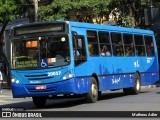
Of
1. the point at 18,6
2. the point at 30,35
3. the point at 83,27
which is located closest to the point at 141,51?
the point at 83,27

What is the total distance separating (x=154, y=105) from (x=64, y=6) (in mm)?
17396

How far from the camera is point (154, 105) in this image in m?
17.0

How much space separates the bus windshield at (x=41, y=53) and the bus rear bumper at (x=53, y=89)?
2.17 ft

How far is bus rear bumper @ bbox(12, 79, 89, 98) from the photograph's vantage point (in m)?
17.0

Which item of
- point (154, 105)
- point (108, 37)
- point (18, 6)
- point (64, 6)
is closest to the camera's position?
point (154, 105)

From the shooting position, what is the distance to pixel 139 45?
2358 cm

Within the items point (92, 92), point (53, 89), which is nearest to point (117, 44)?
point (92, 92)

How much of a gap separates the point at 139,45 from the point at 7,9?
16.6 meters

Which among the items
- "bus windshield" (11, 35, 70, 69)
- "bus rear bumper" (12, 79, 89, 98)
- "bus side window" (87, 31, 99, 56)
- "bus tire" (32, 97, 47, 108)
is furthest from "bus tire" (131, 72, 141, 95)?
"bus windshield" (11, 35, 70, 69)

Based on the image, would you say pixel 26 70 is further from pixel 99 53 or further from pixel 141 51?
pixel 141 51

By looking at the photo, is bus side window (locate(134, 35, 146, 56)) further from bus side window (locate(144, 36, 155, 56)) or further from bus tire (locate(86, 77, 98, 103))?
bus tire (locate(86, 77, 98, 103))

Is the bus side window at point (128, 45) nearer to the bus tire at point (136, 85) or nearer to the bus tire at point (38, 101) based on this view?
the bus tire at point (136, 85)

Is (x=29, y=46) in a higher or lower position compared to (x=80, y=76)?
higher

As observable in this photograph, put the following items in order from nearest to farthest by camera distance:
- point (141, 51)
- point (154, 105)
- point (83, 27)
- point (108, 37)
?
1. point (154, 105)
2. point (83, 27)
3. point (108, 37)
4. point (141, 51)
